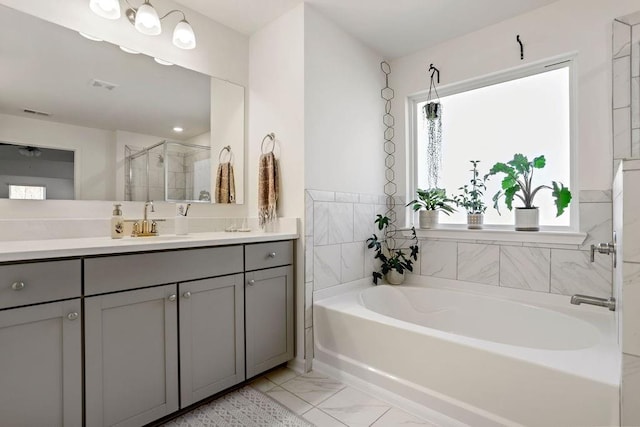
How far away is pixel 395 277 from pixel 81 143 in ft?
7.55

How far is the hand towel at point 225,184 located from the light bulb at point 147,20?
90cm

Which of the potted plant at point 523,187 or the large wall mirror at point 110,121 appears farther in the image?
the potted plant at point 523,187

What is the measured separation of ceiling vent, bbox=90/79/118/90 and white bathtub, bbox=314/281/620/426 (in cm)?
182

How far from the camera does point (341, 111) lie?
2.38m

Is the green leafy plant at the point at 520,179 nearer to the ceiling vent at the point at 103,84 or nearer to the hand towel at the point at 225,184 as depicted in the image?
the hand towel at the point at 225,184

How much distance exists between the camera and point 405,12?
7.22 ft

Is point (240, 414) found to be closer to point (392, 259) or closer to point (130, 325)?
point (130, 325)

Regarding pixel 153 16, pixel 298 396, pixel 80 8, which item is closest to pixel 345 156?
pixel 153 16

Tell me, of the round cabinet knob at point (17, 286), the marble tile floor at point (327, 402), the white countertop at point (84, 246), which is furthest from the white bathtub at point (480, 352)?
the round cabinet knob at point (17, 286)

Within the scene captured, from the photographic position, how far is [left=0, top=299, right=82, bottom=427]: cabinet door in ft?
3.72

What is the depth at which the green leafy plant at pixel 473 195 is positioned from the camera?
8.08 feet

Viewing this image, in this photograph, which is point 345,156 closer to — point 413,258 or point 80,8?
point 413,258

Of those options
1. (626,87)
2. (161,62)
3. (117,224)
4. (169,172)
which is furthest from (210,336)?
(626,87)

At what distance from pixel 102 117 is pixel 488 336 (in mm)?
2774
